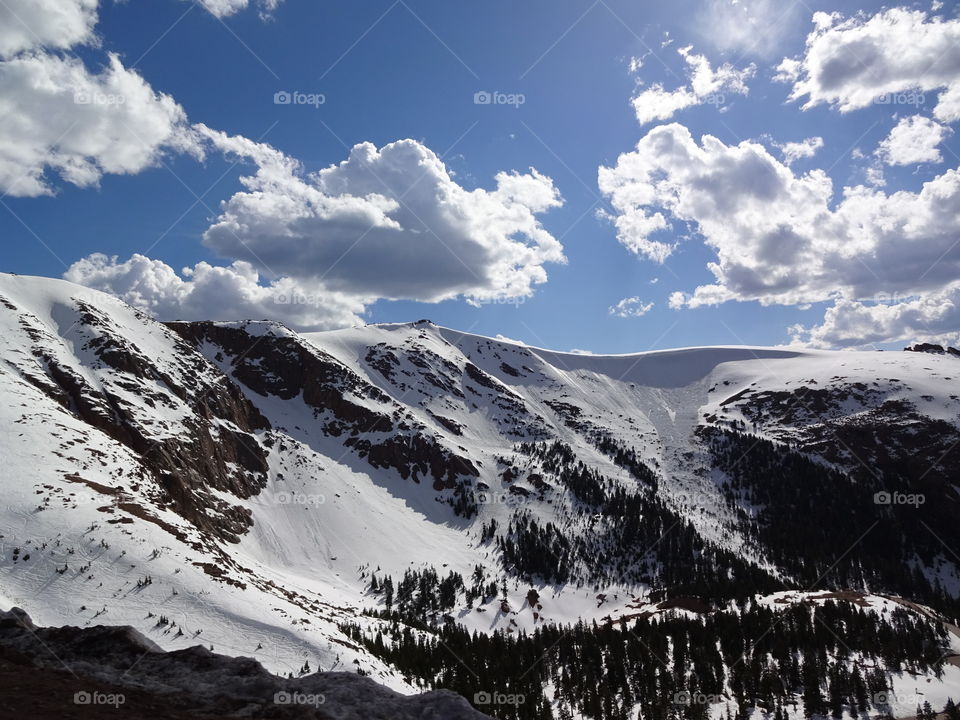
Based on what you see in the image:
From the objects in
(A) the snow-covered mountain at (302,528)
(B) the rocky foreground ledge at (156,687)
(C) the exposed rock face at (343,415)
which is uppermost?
(C) the exposed rock face at (343,415)

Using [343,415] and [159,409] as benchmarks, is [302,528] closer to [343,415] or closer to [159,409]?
[159,409]

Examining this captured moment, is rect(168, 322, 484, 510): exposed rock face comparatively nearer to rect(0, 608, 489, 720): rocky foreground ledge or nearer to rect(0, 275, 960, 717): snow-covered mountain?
rect(0, 275, 960, 717): snow-covered mountain

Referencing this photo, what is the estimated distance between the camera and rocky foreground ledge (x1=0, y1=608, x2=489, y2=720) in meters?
13.6

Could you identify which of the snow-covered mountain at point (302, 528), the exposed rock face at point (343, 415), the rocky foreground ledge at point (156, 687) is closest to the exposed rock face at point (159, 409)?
the snow-covered mountain at point (302, 528)

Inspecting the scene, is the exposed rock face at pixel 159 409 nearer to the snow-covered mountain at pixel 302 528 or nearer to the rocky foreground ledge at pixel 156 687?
the snow-covered mountain at pixel 302 528

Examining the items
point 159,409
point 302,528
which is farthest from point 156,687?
point 302,528

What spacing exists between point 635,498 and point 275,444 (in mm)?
119972

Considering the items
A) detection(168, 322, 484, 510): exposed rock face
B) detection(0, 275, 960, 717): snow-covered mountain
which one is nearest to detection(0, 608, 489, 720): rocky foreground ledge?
detection(0, 275, 960, 717): snow-covered mountain

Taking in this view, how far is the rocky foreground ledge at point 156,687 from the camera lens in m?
13.6

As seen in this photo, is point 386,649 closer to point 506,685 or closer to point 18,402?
point 506,685

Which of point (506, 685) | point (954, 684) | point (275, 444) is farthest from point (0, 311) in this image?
point (954, 684)

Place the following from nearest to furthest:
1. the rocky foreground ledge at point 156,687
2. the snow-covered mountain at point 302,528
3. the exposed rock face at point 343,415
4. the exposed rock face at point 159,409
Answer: the rocky foreground ledge at point 156,687 → the snow-covered mountain at point 302,528 → the exposed rock face at point 159,409 → the exposed rock face at point 343,415

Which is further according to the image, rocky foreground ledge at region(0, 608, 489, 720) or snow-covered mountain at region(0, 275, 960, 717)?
snow-covered mountain at region(0, 275, 960, 717)

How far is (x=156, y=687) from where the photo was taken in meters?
15.4
